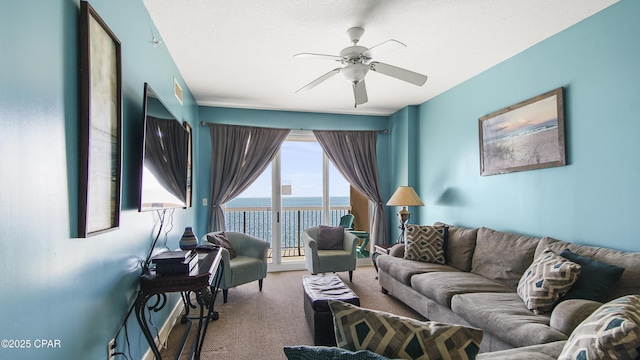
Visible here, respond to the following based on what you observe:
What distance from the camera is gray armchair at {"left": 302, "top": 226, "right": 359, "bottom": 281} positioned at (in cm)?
418

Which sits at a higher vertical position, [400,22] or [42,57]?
[400,22]

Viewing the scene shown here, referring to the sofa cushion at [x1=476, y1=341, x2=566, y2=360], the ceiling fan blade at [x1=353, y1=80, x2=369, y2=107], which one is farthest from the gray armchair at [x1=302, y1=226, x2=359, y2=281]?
the sofa cushion at [x1=476, y1=341, x2=566, y2=360]

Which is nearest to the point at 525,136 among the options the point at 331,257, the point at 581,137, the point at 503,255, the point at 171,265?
the point at 581,137

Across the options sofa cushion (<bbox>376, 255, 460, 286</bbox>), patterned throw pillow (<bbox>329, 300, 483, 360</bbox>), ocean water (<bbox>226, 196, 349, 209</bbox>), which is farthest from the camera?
ocean water (<bbox>226, 196, 349, 209</bbox>)

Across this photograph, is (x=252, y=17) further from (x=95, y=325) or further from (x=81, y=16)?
(x=95, y=325)

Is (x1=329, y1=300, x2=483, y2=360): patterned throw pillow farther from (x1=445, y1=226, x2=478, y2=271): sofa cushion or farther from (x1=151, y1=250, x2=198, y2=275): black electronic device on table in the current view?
(x1=445, y1=226, x2=478, y2=271): sofa cushion

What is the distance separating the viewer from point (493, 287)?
271 cm

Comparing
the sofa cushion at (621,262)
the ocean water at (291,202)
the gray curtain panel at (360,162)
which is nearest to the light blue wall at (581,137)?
the sofa cushion at (621,262)

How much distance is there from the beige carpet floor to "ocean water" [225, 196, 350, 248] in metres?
1.12

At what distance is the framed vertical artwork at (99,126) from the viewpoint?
1.30 m

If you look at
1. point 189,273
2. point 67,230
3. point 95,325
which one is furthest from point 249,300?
point 67,230

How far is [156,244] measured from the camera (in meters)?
2.54

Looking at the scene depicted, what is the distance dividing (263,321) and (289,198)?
94.1 inches

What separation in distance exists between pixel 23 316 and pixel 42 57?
0.84 m
